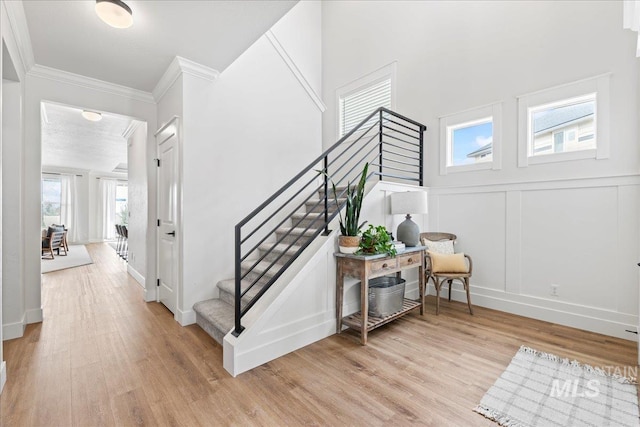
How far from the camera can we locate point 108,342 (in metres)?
2.46

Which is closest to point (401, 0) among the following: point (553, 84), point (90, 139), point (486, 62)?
point (486, 62)

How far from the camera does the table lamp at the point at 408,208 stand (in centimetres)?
284

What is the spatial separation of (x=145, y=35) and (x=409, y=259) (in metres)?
3.17

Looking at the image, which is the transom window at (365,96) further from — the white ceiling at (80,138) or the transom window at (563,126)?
Answer: the white ceiling at (80,138)

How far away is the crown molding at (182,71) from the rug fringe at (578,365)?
3.90m

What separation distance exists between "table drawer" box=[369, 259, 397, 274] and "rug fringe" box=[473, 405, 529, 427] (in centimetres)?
112

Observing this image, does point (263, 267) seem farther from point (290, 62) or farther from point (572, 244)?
point (572, 244)

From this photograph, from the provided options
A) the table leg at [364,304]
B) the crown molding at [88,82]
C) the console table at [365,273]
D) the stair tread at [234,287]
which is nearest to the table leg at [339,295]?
the console table at [365,273]

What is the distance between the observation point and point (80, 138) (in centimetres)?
581

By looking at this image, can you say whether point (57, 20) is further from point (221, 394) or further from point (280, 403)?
point (280, 403)

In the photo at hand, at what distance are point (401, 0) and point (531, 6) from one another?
6.01 ft

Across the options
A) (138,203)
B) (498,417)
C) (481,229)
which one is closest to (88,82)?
(138,203)

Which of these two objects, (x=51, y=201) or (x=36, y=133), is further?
(x=51, y=201)

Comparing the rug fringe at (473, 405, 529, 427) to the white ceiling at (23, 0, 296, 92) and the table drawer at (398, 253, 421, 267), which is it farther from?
the white ceiling at (23, 0, 296, 92)
